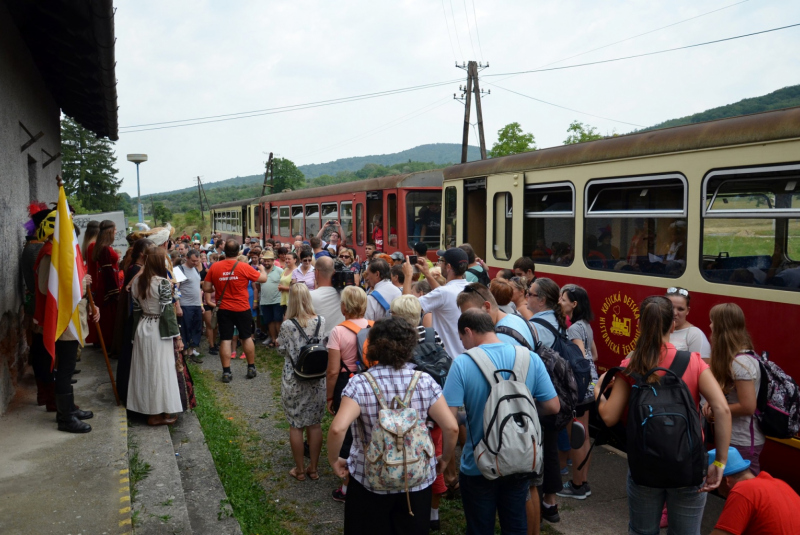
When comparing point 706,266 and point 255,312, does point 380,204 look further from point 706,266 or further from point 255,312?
point 706,266

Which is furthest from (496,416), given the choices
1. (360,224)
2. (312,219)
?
(312,219)

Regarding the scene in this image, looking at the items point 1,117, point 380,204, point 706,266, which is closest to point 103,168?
point 380,204

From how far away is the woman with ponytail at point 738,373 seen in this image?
3689mm

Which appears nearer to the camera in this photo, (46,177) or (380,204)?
(46,177)

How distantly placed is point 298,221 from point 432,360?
1653 centimetres

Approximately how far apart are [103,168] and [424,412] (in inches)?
2352

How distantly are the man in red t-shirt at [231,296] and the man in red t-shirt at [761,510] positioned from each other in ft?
22.1

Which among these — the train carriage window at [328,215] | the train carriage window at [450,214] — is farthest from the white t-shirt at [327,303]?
the train carriage window at [328,215]

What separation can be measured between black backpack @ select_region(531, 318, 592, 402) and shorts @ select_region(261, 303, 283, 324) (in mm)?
6460

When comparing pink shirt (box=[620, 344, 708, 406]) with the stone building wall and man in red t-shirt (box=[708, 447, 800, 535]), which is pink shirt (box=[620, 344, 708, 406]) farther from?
the stone building wall

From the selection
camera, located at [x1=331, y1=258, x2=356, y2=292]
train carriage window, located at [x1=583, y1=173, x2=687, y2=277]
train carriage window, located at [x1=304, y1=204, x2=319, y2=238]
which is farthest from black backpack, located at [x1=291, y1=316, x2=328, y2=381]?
train carriage window, located at [x1=304, y1=204, x2=319, y2=238]

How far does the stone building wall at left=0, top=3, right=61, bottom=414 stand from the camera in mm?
5715

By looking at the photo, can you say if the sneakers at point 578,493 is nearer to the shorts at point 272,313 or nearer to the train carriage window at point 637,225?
the train carriage window at point 637,225

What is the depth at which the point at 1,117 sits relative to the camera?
18.9 feet
